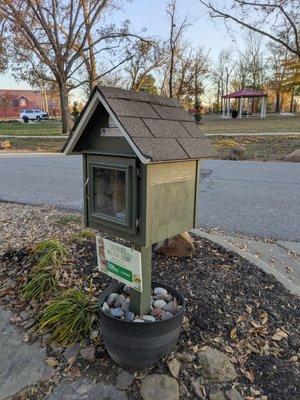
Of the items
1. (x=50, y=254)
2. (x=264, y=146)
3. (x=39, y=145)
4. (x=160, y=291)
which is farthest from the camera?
(x=39, y=145)

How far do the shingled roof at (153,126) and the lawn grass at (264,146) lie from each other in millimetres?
8476

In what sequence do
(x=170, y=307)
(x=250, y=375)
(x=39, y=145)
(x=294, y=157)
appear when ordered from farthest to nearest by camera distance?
(x=39, y=145) → (x=294, y=157) → (x=170, y=307) → (x=250, y=375)

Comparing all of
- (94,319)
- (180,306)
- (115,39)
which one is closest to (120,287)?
(94,319)

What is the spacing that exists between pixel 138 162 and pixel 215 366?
1.23 meters

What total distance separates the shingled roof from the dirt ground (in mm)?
1132

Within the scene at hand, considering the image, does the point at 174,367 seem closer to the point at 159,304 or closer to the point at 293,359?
the point at 159,304

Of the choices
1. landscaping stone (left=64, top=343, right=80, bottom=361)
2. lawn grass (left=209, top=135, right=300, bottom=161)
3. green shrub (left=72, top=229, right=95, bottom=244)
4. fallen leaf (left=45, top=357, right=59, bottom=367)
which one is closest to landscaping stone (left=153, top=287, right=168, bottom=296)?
landscaping stone (left=64, top=343, right=80, bottom=361)

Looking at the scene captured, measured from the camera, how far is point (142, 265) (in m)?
2.05

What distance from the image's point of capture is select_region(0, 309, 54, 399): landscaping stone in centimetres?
206

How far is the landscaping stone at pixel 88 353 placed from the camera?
2.16 metres

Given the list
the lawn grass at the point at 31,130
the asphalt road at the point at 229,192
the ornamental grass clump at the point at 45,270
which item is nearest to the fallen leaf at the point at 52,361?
the ornamental grass clump at the point at 45,270

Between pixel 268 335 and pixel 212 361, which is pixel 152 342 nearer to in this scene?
pixel 212 361

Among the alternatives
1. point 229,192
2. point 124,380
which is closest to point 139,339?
point 124,380

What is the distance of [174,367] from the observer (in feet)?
6.73
